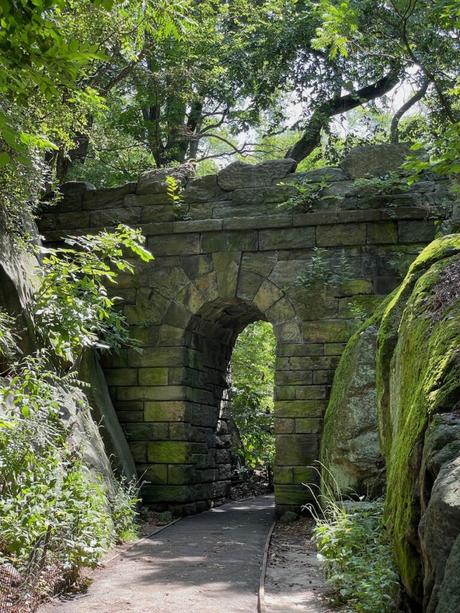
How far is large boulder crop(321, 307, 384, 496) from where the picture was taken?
6512mm

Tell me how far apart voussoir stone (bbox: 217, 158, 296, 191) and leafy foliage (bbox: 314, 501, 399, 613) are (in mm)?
4752

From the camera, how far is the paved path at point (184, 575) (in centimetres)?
446

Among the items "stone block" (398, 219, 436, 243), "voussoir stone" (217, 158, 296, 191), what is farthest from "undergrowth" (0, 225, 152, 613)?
"stone block" (398, 219, 436, 243)

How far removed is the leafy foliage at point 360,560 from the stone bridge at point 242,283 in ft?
9.83

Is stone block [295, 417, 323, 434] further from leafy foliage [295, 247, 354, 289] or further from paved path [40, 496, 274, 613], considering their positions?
leafy foliage [295, 247, 354, 289]

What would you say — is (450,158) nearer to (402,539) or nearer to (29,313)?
(402,539)

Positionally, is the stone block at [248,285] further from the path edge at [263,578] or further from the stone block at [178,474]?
the path edge at [263,578]

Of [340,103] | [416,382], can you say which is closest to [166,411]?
[416,382]

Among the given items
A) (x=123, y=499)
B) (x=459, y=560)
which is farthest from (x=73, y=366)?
(x=459, y=560)

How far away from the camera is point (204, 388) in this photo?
9703 mm

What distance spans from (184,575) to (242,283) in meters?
4.33

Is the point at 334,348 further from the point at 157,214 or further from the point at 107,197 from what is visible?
the point at 107,197

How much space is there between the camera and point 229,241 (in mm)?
9055

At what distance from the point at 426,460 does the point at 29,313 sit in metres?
4.54
